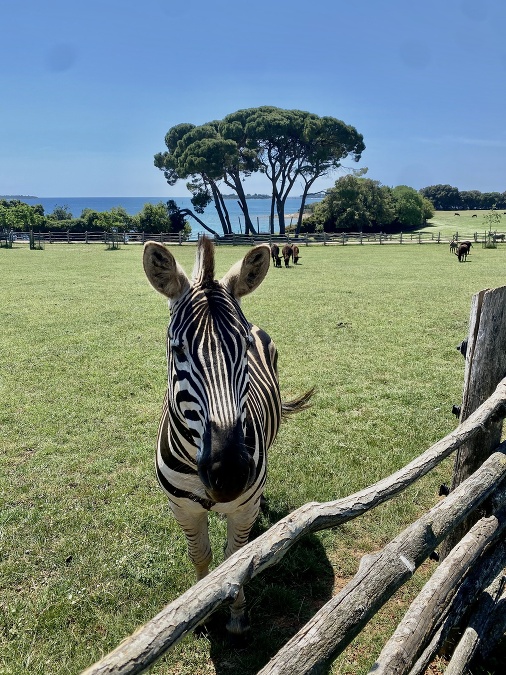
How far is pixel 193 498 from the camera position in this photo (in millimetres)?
2850

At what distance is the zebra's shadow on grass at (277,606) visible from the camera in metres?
3.02

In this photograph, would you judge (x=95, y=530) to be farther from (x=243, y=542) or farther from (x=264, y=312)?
(x=264, y=312)

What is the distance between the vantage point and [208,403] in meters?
2.09

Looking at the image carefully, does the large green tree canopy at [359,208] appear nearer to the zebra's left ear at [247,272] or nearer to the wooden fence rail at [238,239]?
the wooden fence rail at [238,239]

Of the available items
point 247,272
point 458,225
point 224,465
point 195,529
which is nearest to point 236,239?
point 458,225

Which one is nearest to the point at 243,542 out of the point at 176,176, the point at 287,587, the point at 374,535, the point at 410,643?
the point at 287,587

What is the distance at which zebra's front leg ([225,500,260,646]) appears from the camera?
3.06m

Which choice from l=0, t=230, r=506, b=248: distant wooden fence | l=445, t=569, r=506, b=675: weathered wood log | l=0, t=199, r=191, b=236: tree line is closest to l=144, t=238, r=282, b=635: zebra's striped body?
l=445, t=569, r=506, b=675: weathered wood log

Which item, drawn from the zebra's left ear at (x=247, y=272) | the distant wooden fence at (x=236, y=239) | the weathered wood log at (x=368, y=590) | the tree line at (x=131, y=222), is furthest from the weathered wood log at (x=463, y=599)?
→ the tree line at (x=131, y=222)

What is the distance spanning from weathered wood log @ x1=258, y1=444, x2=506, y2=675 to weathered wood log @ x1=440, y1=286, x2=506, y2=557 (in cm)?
43

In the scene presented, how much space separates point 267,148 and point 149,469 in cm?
5428

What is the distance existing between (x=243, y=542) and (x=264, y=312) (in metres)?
10.6

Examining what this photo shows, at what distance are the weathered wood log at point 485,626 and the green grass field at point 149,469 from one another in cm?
66

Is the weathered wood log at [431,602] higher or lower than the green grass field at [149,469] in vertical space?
higher
